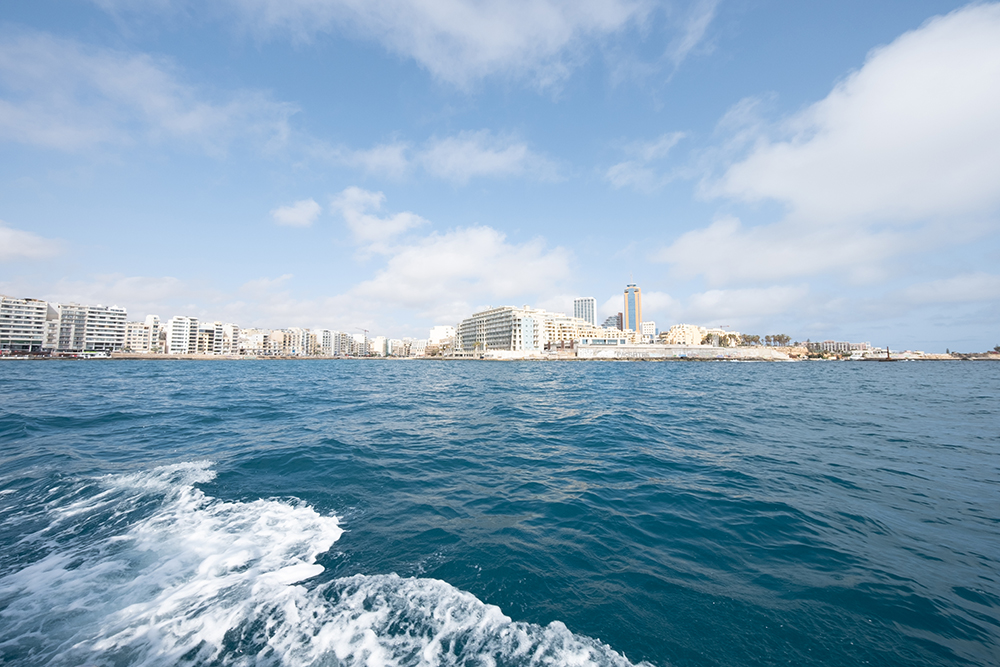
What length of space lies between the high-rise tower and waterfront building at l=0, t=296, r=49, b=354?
7787 inches

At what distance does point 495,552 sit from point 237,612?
9.06ft

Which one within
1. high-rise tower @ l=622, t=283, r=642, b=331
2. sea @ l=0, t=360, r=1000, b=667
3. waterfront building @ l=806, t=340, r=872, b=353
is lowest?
sea @ l=0, t=360, r=1000, b=667

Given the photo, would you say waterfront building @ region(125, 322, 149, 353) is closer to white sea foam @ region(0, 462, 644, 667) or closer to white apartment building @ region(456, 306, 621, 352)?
white apartment building @ region(456, 306, 621, 352)

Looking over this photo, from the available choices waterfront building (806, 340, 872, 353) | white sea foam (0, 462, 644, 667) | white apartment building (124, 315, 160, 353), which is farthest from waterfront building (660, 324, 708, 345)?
white apartment building (124, 315, 160, 353)

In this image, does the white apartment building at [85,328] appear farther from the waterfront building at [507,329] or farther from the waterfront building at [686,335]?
the waterfront building at [686,335]

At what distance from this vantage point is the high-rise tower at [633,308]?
588 ft

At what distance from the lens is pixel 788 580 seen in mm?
4301

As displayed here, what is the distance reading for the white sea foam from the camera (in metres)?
3.09

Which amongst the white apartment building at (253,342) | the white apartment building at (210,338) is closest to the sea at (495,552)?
the white apartment building at (210,338)

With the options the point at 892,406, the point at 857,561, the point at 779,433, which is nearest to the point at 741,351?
the point at 892,406

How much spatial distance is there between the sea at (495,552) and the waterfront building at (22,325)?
131m

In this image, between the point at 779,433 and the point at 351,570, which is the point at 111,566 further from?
the point at 779,433

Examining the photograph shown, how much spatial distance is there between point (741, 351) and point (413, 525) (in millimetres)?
135221

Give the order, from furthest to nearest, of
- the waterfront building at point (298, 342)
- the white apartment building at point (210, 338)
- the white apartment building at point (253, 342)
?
the waterfront building at point (298, 342)
the white apartment building at point (253, 342)
the white apartment building at point (210, 338)
